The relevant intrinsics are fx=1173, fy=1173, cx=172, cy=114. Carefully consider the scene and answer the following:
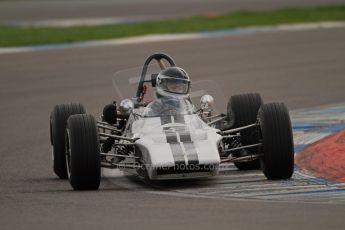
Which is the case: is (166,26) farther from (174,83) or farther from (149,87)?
(174,83)

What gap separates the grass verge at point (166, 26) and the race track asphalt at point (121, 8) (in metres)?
4.28

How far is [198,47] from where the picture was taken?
27203mm

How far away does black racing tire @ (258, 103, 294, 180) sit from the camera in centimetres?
1182

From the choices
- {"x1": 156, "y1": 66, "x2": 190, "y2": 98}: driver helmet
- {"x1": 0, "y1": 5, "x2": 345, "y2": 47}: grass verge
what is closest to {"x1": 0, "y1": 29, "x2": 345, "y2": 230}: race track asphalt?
{"x1": 156, "y1": 66, "x2": 190, "y2": 98}: driver helmet

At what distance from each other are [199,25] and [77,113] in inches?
729

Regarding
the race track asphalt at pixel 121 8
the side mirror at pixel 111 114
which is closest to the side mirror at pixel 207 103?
the side mirror at pixel 111 114

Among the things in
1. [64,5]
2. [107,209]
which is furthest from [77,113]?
[64,5]

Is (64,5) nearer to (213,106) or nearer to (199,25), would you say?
(199,25)

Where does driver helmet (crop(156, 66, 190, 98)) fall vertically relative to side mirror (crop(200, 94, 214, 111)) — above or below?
above

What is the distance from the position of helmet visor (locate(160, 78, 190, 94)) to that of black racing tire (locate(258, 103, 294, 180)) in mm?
1198

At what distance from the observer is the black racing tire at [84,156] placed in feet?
38.1

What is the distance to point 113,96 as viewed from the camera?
2109 centimetres

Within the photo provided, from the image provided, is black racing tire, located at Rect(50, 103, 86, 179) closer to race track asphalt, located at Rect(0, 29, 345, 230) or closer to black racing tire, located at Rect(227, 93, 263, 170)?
race track asphalt, located at Rect(0, 29, 345, 230)

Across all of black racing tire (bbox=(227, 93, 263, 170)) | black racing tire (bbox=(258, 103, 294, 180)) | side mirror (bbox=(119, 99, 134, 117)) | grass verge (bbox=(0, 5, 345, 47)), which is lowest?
black racing tire (bbox=(258, 103, 294, 180))
